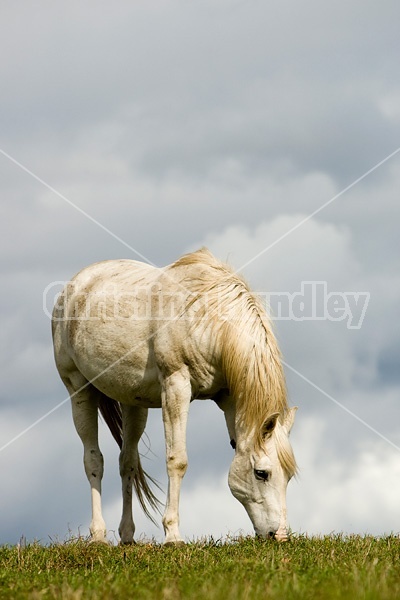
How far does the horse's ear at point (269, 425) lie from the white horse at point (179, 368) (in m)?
0.01

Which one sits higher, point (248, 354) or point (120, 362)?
point (120, 362)

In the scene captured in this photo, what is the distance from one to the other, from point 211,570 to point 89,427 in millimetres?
5278

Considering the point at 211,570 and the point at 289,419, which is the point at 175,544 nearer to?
the point at 289,419

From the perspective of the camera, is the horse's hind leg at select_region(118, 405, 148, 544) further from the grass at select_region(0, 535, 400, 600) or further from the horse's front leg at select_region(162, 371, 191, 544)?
the horse's front leg at select_region(162, 371, 191, 544)

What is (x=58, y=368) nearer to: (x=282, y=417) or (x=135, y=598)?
(x=282, y=417)

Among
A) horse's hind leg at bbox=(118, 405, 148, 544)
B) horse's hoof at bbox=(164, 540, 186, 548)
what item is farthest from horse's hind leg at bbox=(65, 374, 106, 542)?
horse's hoof at bbox=(164, 540, 186, 548)

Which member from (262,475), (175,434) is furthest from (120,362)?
(262,475)

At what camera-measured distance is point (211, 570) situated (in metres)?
5.83

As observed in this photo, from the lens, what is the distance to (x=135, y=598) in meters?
4.53

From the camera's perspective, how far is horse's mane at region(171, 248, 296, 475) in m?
8.53

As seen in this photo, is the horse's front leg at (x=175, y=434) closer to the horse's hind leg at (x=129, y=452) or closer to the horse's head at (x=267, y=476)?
the horse's head at (x=267, y=476)

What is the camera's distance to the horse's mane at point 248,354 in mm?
8531

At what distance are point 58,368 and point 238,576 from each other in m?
6.32

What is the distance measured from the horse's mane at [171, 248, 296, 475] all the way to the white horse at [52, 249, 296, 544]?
1 centimetres
